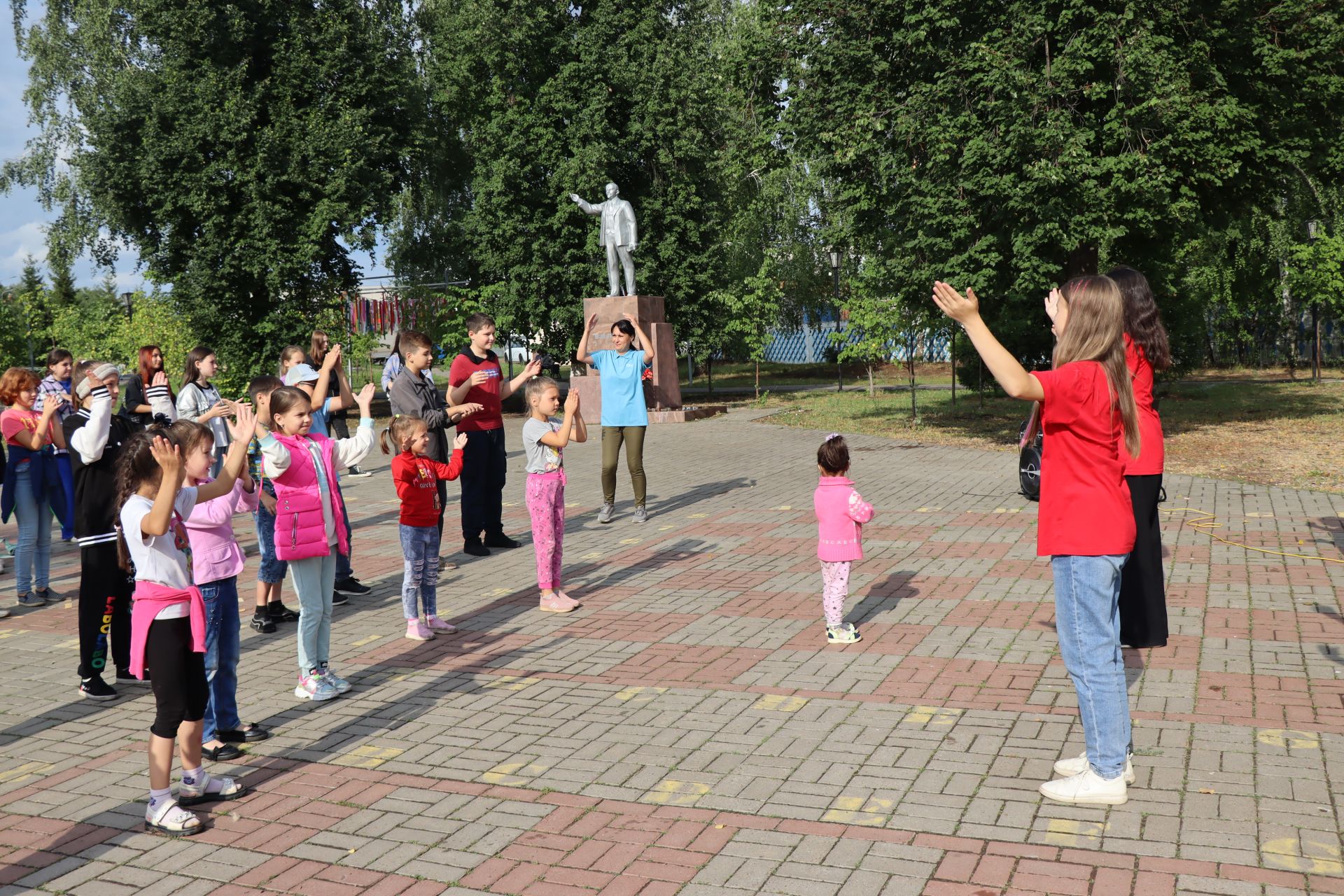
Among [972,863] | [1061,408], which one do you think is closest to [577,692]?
[972,863]

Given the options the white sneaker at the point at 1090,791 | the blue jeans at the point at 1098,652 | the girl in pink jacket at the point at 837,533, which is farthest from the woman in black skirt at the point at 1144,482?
the girl in pink jacket at the point at 837,533

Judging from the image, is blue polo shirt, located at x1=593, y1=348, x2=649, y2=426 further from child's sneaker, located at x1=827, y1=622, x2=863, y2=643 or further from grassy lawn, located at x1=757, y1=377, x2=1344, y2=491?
grassy lawn, located at x1=757, y1=377, x2=1344, y2=491

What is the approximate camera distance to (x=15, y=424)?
8.23 m

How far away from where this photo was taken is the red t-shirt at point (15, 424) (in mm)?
8195

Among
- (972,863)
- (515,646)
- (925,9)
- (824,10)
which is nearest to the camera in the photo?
(972,863)

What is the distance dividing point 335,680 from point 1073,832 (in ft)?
12.9

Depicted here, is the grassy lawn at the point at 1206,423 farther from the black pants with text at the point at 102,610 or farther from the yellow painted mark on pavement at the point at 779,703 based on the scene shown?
the black pants with text at the point at 102,610

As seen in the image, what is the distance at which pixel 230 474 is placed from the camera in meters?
4.88

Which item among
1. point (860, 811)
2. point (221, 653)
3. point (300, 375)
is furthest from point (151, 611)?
point (300, 375)

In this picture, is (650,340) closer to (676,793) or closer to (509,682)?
(509,682)

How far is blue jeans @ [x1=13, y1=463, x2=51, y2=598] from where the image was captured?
8547 millimetres

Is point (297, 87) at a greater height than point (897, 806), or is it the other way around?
point (297, 87)

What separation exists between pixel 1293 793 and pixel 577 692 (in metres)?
3.38

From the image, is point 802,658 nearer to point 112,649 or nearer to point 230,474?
point 230,474
